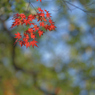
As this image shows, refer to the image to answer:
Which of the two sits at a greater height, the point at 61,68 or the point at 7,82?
the point at 61,68

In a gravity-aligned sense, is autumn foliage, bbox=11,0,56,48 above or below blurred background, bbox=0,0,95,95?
below

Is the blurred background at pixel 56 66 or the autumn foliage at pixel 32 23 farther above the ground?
the blurred background at pixel 56 66

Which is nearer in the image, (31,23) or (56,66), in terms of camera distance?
(31,23)

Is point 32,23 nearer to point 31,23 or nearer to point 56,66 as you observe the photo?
point 31,23

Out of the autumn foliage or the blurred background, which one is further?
the blurred background

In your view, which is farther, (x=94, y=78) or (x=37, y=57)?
(x=37, y=57)

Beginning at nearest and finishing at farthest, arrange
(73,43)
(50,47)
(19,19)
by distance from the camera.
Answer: (19,19)
(73,43)
(50,47)

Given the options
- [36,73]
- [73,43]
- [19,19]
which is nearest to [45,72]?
[36,73]

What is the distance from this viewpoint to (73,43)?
8.43m

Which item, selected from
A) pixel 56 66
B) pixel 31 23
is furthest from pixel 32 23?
pixel 56 66

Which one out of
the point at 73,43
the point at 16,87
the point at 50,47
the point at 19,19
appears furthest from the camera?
the point at 16,87

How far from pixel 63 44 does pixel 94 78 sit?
209cm

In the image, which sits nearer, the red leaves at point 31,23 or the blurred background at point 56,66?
the red leaves at point 31,23

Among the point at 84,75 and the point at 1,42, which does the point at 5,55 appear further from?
the point at 84,75
